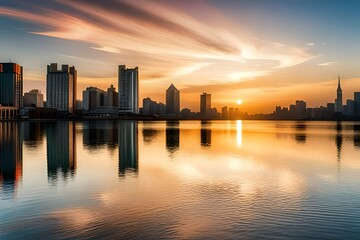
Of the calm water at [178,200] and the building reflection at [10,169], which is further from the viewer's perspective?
the building reflection at [10,169]

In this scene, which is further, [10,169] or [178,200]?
[10,169]

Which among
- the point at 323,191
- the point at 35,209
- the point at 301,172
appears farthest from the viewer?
the point at 301,172

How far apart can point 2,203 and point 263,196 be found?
2346 cm

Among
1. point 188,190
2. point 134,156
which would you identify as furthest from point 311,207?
point 134,156

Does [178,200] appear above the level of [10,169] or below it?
below

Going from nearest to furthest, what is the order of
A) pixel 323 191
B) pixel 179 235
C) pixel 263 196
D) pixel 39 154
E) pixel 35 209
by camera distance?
pixel 179 235, pixel 35 209, pixel 263 196, pixel 323 191, pixel 39 154

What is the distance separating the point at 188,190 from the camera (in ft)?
116

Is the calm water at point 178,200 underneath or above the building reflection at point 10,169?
underneath

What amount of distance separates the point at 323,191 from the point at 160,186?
17163mm

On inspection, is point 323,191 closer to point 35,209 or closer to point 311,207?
point 311,207

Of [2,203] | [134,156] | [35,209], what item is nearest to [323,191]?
[35,209]

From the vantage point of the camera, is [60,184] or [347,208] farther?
[60,184]

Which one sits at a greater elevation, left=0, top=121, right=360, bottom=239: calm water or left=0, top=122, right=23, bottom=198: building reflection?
left=0, top=122, right=23, bottom=198: building reflection

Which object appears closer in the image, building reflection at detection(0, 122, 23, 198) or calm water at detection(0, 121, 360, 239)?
calm water at detection(0, 121, 360, 239)
